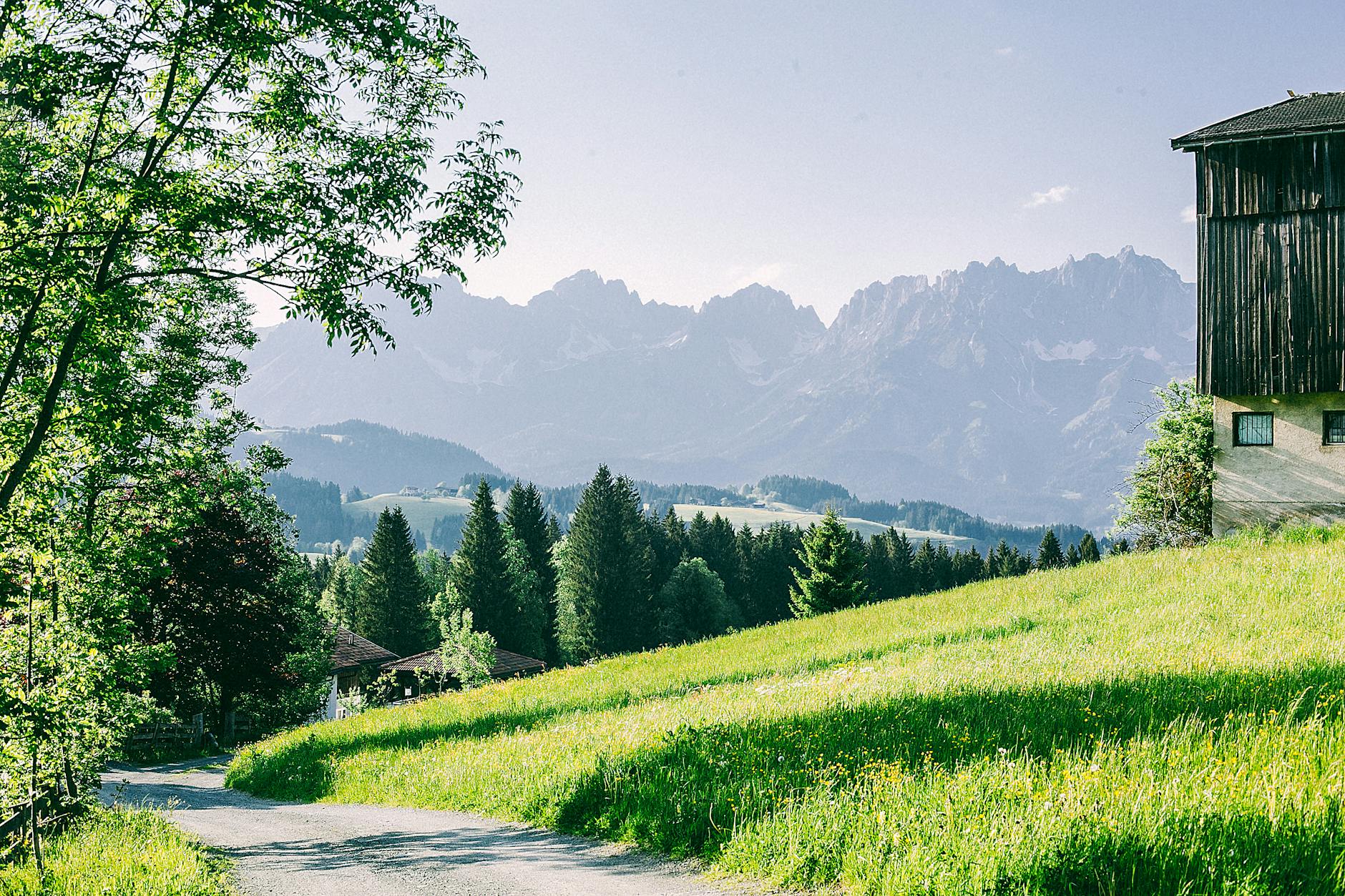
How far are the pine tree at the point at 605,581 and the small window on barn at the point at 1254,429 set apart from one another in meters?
59.6

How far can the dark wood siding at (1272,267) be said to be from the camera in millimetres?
22734

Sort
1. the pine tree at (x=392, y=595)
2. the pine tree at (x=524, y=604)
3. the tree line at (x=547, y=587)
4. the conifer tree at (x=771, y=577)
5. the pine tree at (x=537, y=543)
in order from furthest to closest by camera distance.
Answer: the conifer tree at (x=771, y=577) < the pine tree at (x=537, y=543) < the pine tree at (x=524, y=604) < the pine tree at (x=392, y=595) < the tree line at (x=547, y=587)

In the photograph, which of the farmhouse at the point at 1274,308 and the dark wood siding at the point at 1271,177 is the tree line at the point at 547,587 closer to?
the farmhouse at the point at 1274,308

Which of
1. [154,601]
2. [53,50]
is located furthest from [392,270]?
[154,601]

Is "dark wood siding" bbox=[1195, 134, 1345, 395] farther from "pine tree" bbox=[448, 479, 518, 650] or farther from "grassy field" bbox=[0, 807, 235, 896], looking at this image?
"pine tree" bbox=[448, 479, 518, 650]

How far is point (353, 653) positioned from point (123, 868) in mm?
55572

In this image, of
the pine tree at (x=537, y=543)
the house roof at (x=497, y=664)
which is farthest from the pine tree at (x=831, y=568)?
the pine tree at (x=537, y=543)

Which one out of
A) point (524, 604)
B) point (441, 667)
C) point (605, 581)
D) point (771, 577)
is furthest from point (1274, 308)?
point (771, 577)

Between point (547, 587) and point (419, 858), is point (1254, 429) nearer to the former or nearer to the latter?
point (419, 858)

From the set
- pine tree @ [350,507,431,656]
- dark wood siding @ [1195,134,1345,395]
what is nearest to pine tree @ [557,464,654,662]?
pine tree @ [350,507,431,656]

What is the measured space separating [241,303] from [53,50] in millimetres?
20783

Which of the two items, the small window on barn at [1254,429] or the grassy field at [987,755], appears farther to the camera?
the small window on barn at [1254,429]

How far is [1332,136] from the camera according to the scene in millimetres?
22578

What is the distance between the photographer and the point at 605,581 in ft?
259
